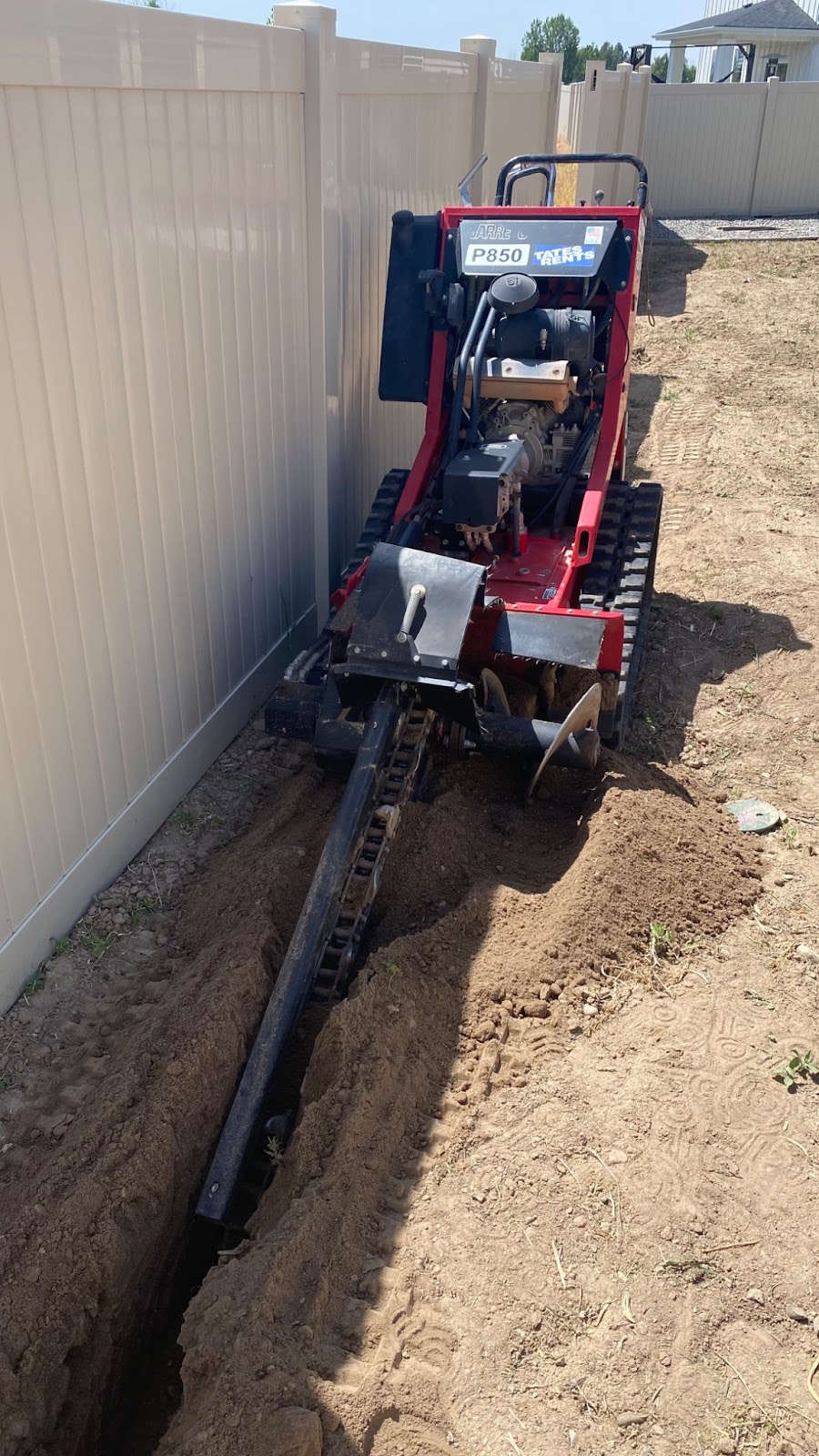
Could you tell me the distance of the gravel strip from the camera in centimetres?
1644

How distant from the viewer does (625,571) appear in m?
5.38

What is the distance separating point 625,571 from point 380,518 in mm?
1297

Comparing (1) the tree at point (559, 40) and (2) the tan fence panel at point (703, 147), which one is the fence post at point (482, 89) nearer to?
(2) the tan fence panel at point (703, 147)

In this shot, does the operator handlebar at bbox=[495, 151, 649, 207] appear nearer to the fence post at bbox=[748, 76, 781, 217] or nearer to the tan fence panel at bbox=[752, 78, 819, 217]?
the fence post at bbox=[748, 76, 781, 217]

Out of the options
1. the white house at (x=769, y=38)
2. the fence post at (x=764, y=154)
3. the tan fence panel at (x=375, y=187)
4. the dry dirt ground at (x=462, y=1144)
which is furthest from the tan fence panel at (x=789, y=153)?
the dry dirt ground at (x=462, y=1144)

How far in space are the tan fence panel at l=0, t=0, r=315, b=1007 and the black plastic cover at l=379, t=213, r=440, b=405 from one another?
1.61 feet

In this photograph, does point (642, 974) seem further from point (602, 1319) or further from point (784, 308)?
point (784, 308)

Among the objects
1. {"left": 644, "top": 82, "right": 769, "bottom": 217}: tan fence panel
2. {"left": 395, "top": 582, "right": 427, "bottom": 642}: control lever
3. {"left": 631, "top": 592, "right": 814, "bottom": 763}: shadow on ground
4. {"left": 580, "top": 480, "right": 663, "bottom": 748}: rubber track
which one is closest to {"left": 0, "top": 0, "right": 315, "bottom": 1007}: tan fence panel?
{"left": 395, "top": 582, "right": 427, "bottom": 642}: control lever

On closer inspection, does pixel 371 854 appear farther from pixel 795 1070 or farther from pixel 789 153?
pixel 789 153

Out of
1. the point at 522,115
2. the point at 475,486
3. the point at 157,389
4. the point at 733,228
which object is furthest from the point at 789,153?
the point at 157,389

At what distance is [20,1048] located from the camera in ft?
11.9

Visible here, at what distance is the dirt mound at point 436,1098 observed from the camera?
246 centimetres

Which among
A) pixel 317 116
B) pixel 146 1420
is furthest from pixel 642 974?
pixel 317 116

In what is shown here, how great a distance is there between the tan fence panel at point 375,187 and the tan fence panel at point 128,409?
0.73 metres
